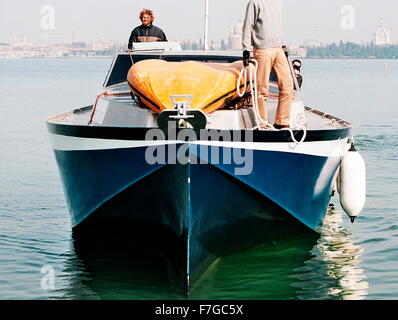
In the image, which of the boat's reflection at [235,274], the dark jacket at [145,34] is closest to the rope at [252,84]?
the boat's reflection at [235,274]

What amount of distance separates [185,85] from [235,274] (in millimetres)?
2376

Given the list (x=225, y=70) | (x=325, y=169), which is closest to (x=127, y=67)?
(x=225, y=70)

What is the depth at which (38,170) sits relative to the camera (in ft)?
62.4

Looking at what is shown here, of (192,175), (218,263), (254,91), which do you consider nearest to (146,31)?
(254,91)

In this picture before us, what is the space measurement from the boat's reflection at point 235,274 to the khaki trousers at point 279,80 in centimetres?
168

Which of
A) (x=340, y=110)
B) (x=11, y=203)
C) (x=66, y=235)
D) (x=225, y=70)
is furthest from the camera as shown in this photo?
(x=340, y=110)

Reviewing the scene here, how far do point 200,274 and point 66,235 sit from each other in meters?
3.34

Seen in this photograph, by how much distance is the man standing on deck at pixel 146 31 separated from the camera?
13.2 meters

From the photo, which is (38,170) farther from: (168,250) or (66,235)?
(168,250)

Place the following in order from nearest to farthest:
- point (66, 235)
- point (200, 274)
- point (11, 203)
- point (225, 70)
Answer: point (200, 274), point (225, 70), point (66, 235), point (11, 203)

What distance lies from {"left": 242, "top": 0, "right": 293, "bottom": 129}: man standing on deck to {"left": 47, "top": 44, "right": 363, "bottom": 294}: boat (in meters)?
0.23

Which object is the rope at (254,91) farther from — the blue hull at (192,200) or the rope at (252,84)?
the blue hull at (192,200)

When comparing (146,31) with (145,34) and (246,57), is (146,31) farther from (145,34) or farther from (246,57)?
(246,57)
